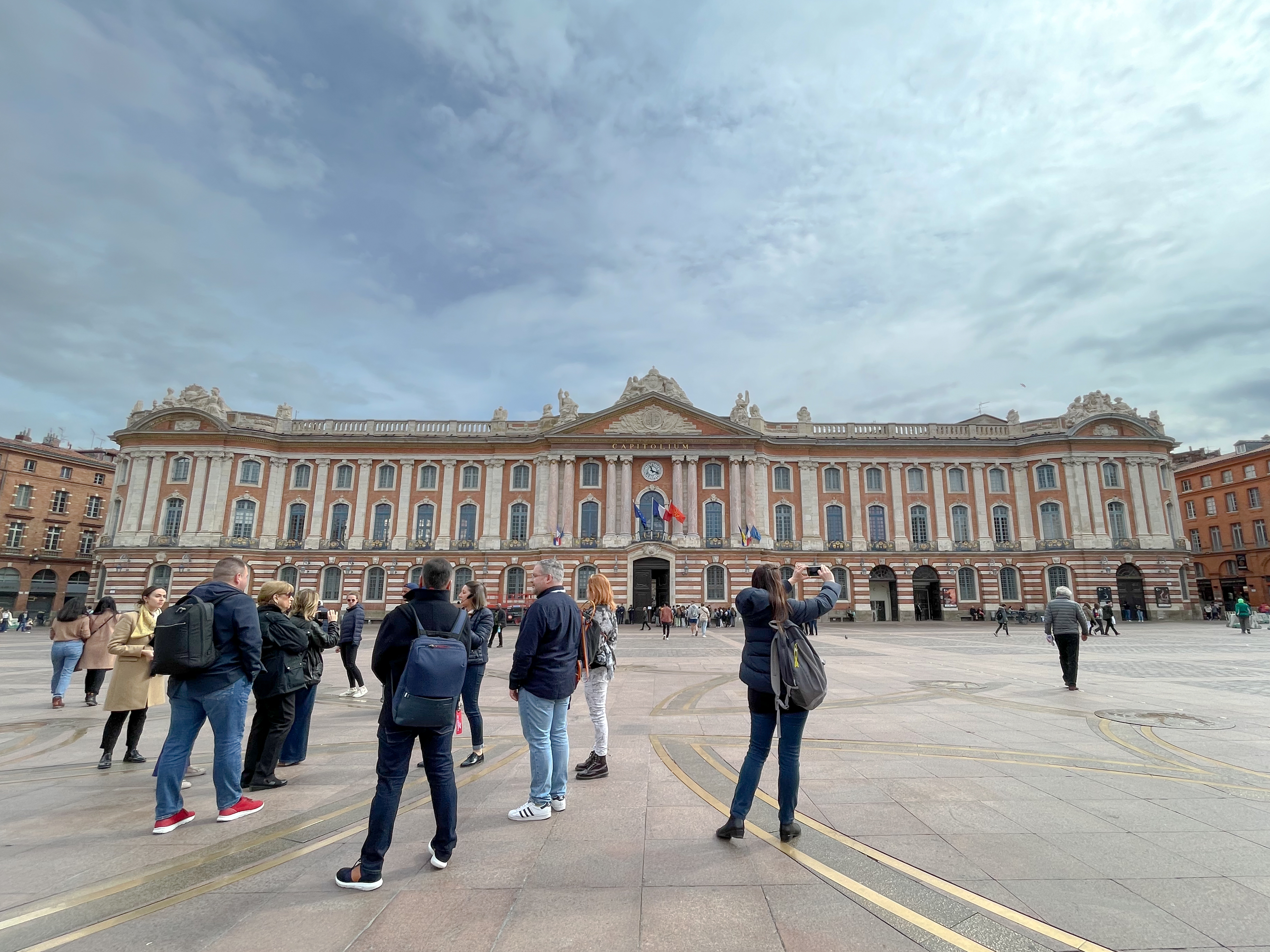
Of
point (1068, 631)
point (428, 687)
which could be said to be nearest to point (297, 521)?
point (1068, 631)

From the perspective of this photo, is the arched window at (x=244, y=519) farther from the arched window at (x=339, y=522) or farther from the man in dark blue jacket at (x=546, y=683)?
the man in dark blue jacket at (x=546, y=683)

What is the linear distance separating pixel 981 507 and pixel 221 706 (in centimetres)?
4594

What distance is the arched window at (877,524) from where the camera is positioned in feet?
140

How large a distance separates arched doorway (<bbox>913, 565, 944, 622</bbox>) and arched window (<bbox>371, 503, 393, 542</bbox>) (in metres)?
34.7

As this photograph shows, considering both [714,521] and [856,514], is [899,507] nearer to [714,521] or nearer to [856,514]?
[856,514]

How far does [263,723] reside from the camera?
5.95 metres

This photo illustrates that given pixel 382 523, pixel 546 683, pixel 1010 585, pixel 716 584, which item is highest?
pixel 382 523

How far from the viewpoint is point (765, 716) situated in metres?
4.37

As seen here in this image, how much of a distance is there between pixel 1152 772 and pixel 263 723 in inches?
325

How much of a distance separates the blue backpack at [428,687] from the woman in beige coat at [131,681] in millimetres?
4117

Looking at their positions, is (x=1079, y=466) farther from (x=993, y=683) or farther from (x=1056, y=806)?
(x=1056, y=806)

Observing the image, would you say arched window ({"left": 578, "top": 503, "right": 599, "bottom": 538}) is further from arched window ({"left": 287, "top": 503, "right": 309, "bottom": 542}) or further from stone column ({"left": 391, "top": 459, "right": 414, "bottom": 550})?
arched window ({"left": 287, "top": 503, "right": 309, "bottom": 542})

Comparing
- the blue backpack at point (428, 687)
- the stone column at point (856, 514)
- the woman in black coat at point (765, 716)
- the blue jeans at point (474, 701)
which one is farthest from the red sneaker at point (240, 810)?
the stone column at point (856, 514)

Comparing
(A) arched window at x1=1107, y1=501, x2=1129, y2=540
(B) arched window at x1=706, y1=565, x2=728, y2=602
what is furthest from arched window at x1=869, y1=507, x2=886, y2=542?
(A) arched window at x1=1107, y1=501, x2=1129, y2=540
